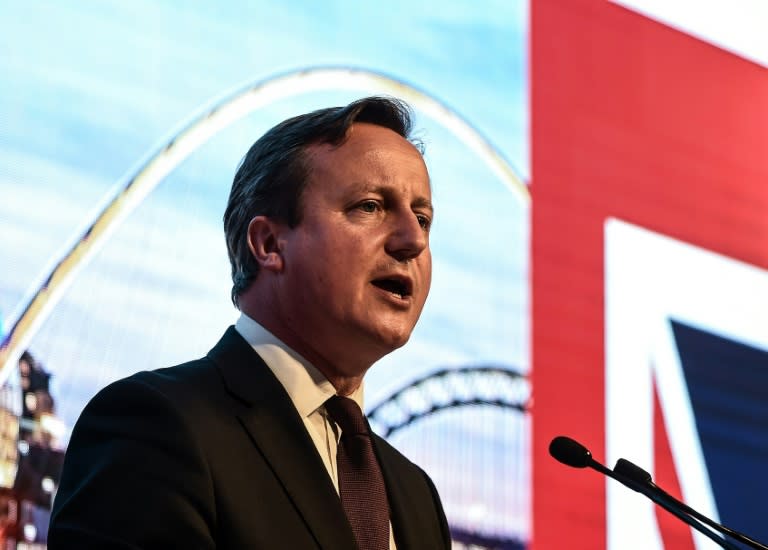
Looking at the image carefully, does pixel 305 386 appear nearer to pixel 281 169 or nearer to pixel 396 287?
pixel 396 287

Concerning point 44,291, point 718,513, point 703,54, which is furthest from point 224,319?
point 703,54

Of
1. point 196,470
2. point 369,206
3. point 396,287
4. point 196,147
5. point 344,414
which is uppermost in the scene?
point 196,147

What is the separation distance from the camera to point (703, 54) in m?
4.37

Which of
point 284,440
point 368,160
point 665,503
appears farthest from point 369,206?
point 665,503

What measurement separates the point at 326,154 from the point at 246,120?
43.6 inches

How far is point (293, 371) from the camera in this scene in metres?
1.68

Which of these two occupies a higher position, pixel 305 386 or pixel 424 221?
pixel 424 221

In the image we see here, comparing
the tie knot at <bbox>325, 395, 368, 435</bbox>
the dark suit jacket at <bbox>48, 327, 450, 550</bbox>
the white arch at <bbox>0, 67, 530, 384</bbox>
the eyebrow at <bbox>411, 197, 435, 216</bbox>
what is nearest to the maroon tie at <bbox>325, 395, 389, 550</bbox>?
the tie knot at <bbox>325, 395, 368, 435</bbox>

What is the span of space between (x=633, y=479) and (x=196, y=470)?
674mm

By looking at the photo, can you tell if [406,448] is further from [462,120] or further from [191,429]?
[191,429]

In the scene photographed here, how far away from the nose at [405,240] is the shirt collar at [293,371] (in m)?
0.22

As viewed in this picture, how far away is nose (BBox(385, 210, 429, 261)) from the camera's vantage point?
5.53 feet

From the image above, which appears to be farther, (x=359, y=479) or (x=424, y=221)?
(x=424, y=221)

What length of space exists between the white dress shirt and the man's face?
1.4 inches
